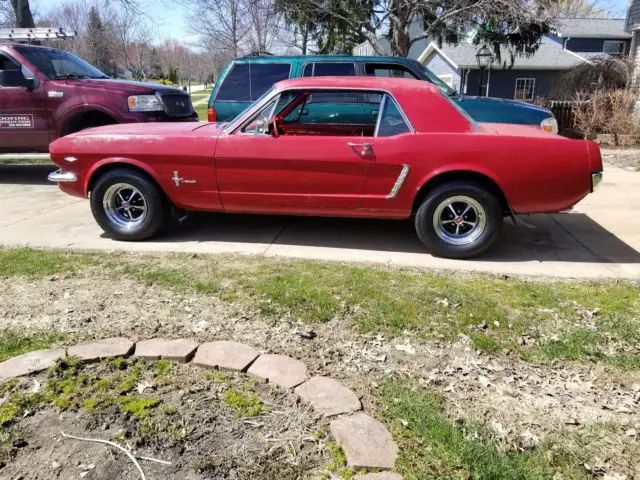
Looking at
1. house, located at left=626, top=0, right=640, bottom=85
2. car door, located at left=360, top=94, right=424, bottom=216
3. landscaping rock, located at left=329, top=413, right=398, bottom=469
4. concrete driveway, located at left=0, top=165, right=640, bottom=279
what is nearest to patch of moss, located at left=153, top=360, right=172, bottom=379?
landscaping rock, located at left=329, top=413, right=398, bottom=469

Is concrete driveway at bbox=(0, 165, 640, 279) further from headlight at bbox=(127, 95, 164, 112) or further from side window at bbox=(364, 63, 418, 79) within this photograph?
side window at bbox=(364, 63, 418, 79)

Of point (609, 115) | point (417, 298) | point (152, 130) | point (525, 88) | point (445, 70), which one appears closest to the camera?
point (417, 298)

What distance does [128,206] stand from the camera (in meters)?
5.43

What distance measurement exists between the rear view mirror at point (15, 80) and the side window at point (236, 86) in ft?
9.55

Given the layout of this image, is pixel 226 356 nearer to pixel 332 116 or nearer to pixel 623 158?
pixel 332 116

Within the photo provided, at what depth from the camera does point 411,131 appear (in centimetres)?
480

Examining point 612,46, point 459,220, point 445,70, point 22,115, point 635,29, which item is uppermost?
point 612,46

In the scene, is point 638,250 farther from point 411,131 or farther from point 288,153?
point 288,153

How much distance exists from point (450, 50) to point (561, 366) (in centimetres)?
2953

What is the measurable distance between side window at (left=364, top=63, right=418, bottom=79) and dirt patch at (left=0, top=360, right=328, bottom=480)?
6072 mm

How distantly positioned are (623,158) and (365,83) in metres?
8.22

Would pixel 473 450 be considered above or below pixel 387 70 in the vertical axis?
below

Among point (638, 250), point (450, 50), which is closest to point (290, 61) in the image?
point (638, 250)

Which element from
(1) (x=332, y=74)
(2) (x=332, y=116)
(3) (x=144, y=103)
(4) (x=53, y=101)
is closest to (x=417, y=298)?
(2) (x=332, y=116)
